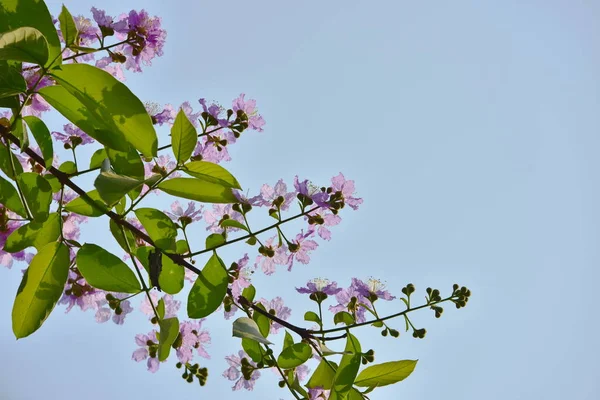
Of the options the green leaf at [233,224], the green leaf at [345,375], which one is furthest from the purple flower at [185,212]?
the green leaf at [345,375]

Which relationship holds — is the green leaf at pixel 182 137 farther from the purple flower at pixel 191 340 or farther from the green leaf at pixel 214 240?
the purple flower at pixel 191 340

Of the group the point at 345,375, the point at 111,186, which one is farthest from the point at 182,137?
the point at 345,375

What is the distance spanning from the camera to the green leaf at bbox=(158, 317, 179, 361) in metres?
1.39

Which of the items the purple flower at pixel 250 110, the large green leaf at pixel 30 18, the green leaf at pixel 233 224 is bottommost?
the green leaf at pixel 233 224

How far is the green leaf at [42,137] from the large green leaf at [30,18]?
0.94 ft

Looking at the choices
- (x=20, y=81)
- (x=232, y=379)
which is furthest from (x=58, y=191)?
(x=232, y=379)

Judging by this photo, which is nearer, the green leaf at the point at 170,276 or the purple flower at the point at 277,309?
the green leaf at the point at 170,276

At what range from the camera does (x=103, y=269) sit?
1.39 metres

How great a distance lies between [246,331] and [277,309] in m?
0.52

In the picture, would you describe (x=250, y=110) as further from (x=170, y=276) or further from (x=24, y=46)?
(x=24, y=46)

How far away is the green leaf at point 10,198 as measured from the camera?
53.1 inches

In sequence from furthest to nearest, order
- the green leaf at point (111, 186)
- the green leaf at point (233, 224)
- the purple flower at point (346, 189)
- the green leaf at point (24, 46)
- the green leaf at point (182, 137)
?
1. the purple flower at point (346, 189)
2. the green leaf at point (233, 224)
3. the green leaf at point (182, 137)
4. the green leaf at point (111, 186)
5. the green leaf at point (24, 46)

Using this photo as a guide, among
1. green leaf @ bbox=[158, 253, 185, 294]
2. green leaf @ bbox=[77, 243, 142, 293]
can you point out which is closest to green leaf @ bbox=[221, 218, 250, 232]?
green leaf @ bbox=[158, 253, 185, 294]

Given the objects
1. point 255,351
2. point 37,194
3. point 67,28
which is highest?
point 67,28
